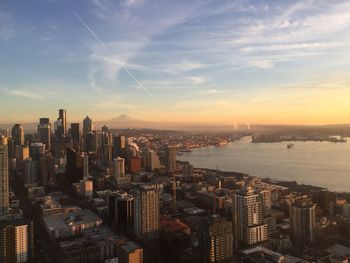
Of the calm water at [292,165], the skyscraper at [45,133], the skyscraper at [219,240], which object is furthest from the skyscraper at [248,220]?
the skyscraper at [45,133]

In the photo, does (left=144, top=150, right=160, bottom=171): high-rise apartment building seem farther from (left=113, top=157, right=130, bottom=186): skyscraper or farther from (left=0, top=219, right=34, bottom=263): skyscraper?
(left=0, top=219, right=34, bottom=263): skyscraper

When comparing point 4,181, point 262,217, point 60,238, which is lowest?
point 60,238

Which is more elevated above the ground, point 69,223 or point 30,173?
point 30,173

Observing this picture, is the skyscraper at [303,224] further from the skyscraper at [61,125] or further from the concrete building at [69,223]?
the skyscraper at [61,125]

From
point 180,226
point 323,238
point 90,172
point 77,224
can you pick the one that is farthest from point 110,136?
point 323,238

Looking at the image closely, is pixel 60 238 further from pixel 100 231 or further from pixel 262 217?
pixel 262 217

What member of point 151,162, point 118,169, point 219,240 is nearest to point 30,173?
point 118,169

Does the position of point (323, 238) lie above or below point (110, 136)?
below

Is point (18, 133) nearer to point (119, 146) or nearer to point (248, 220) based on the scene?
point (119, 146)
